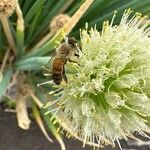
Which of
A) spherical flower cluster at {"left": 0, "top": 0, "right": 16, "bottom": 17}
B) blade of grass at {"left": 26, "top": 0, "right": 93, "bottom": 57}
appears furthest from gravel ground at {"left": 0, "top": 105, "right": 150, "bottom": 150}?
spherical flower cluster at {"left": 0, "top": 0, "right": 16, "bottom": 17}

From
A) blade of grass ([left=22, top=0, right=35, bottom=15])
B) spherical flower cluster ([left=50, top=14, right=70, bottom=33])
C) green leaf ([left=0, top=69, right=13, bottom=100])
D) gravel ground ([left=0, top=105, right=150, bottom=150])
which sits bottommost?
gravel ground ([left=0, top=105, right=150, bottom=150])

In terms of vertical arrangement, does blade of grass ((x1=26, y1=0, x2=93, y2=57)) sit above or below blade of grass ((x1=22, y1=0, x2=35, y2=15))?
above

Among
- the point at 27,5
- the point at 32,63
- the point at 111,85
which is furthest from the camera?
the point at 27,5

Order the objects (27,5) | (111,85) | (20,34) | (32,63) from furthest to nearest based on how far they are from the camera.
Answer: (27,5), (20,34), (32,63), (111,85)

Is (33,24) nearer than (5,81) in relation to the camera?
No

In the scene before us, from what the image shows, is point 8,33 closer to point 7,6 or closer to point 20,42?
point 20,42

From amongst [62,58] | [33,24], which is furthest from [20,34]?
[62,58]

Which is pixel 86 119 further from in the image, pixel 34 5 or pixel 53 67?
pixel 34 5

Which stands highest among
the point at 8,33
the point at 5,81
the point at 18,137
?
the point at 8,33

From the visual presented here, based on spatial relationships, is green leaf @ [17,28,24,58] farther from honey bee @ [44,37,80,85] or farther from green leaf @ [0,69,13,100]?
honey bee @ [44,37,80,85]

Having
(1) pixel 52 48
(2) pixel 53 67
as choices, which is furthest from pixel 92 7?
(2) pixel 53 67
